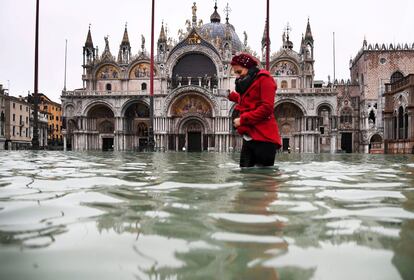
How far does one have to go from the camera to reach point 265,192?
361 centimetres

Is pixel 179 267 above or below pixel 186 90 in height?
below

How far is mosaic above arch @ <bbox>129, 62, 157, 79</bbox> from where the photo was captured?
41.6 m

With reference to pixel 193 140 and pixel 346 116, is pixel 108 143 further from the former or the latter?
pixel 346 116

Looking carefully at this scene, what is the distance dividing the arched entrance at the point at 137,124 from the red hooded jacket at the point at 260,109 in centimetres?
3566

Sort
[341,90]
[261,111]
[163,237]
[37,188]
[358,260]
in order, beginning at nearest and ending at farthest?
[358,260]
[163,237]
[37,188]
[261,111]
[341,90]

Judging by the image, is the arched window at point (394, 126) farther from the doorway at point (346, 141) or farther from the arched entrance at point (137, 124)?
the doorway at point (346, 141)

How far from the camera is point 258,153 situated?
6426mm

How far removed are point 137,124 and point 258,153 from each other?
3670 centimetres

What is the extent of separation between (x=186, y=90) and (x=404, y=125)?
846 inches

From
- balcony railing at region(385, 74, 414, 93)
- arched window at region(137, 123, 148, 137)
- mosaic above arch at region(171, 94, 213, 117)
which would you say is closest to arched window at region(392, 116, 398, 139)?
balcony railing at region(385, 74, 414, 93)

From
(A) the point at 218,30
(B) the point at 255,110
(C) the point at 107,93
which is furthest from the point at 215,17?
(B) the point at 255,110

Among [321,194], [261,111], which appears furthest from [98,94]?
[321,194]

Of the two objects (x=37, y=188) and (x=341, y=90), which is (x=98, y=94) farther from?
(x=37, y=188)

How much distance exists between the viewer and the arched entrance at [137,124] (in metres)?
41.6
